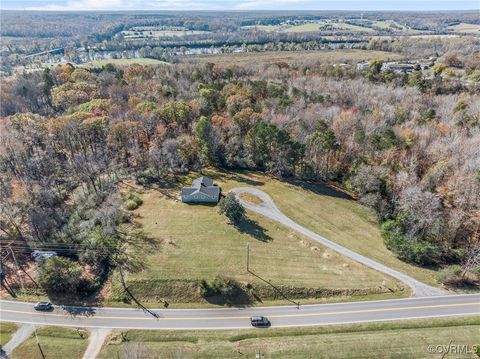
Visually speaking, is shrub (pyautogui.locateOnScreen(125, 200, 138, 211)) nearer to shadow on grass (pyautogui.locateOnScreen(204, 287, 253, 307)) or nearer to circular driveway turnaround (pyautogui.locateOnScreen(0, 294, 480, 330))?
circular driveway turnaround (pyautogui.locateOnScreen(0, 294, 480, 330))

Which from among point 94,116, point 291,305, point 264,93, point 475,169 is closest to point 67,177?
point 94,116

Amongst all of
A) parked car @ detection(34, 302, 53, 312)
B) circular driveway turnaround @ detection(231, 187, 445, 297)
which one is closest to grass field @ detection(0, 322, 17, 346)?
parked car @ detection(34, 302, 53, 312)

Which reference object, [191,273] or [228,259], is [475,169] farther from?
[191,273]

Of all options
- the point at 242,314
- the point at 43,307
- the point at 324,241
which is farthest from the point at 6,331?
the point at 324,241

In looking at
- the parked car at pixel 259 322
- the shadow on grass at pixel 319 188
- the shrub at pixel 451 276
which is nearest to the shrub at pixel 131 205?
the parked car at pixel 259 322

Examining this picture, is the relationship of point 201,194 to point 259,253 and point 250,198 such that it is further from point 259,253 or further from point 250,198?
point 259,253
